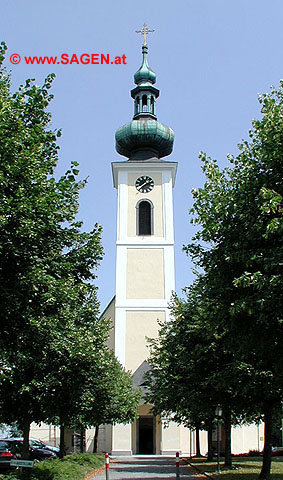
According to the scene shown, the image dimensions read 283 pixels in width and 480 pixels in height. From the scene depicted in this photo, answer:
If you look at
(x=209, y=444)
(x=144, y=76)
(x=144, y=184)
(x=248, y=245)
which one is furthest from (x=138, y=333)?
(x=248, y=245)

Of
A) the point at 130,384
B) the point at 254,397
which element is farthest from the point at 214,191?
the point at 130,384

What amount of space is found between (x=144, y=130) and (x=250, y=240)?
125 feet

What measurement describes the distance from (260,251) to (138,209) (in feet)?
117

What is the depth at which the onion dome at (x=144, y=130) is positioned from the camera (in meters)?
49.1

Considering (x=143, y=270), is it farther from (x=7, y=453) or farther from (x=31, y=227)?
(x=31, y=227)

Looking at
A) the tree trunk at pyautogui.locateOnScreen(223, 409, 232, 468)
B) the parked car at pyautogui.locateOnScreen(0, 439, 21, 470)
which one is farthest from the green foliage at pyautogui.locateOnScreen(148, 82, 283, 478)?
the parked car at pyautogui.locateOnScreen(0, 439, 21, 470)

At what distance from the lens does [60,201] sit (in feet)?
41.5

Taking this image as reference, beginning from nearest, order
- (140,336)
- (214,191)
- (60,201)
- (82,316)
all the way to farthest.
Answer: (60,201) < (214,191) < (82,316) < (140,336)

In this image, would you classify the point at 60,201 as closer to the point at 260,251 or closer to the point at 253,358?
the point at 260,251

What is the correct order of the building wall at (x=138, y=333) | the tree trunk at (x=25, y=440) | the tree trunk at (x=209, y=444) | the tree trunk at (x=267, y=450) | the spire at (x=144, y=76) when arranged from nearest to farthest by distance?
the tree trunk at (x=25, y=440)
the tree trunk at (x=267, y=450)
the tree trunk at (x=209, y=444)
the building wall at (x=138, y=333)
the spire at (x=144, y=76)

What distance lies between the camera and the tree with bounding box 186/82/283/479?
10.8 metres

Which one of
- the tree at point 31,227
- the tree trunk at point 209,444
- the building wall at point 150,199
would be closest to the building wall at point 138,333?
the building wall at point 150,199

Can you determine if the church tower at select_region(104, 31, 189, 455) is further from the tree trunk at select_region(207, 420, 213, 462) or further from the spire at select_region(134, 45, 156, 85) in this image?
the tree trunk at select_region(207, 420, 213, 462)

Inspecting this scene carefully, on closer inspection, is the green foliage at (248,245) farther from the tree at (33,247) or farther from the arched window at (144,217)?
the arched window at (144,217)
